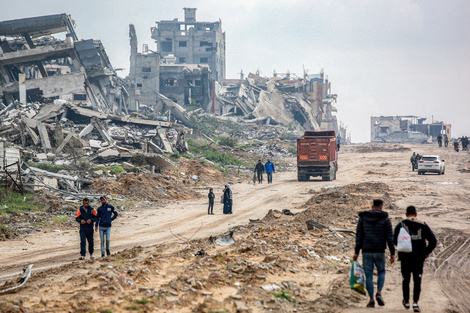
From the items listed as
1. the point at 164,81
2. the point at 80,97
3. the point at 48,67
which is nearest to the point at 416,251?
the point at 80,97

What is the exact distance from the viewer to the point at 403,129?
97.6 m

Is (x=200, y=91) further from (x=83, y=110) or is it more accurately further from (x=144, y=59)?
(x=83, y=110)

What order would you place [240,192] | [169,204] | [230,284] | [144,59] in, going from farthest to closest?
[144,59]
[240,192]
[169,204]
[230,284]

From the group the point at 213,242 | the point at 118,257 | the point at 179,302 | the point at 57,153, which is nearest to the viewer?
the point at 179,302

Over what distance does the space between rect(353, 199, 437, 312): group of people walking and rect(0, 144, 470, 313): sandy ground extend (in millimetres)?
387

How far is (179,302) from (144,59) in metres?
69.4

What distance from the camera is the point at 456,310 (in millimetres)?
7273

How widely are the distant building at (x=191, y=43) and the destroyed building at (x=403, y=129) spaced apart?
35.0m

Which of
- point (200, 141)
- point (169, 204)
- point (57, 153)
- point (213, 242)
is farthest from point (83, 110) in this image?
point (213, 242)

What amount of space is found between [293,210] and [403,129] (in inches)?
3356

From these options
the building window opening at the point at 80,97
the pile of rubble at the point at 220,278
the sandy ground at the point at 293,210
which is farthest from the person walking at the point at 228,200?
the building window opening at the point at 80,97

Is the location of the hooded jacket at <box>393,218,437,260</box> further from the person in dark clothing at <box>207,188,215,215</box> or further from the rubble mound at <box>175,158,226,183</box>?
the rubble mound at <box>175,158,226,183</box>

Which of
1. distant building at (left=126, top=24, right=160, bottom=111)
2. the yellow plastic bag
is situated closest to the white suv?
the yellow plastic bag

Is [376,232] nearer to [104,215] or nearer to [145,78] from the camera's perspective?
[104,215]
